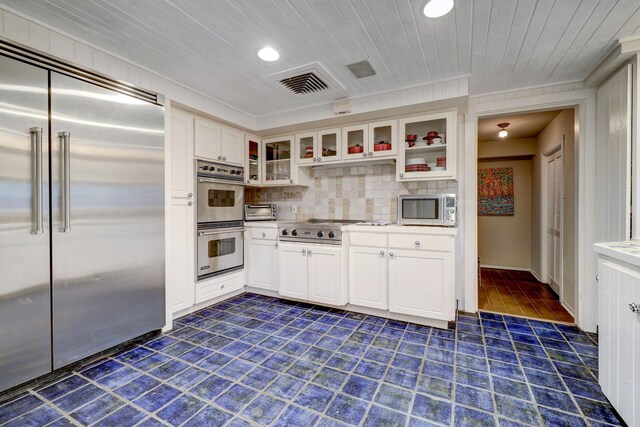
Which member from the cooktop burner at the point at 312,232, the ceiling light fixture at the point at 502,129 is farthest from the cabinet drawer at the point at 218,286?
the ceiling light fixture at the point at 502,129

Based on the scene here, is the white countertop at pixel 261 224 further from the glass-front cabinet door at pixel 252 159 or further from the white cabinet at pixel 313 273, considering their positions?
the glass-front cabinet door at pixel 252 159

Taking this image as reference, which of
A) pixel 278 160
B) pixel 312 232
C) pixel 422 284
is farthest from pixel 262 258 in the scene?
pixel 422 284

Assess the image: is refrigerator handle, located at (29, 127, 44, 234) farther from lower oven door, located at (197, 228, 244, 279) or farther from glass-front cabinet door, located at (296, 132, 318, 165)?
glass-front cabinet door, located at (296, 132, 318, 165)

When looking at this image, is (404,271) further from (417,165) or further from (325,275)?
(417,165)

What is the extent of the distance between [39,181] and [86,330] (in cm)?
106

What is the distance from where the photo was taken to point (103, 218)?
212cm

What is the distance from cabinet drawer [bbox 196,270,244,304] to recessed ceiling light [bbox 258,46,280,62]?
90.4 inches

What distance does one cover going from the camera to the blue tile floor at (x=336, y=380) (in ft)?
5.06

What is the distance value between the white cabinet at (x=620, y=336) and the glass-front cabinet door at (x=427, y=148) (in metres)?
1.51

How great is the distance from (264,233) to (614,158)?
3.35m

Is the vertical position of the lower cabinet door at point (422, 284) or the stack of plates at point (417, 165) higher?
the stack of plates at point (417, 165)

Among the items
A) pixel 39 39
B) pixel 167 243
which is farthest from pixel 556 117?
pixel 39 39

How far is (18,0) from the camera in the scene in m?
1.63

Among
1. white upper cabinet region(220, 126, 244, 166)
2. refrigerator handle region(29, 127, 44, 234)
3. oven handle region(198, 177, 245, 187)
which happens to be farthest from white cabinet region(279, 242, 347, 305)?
refrigerator handle region(29, 127, 44, 234)
